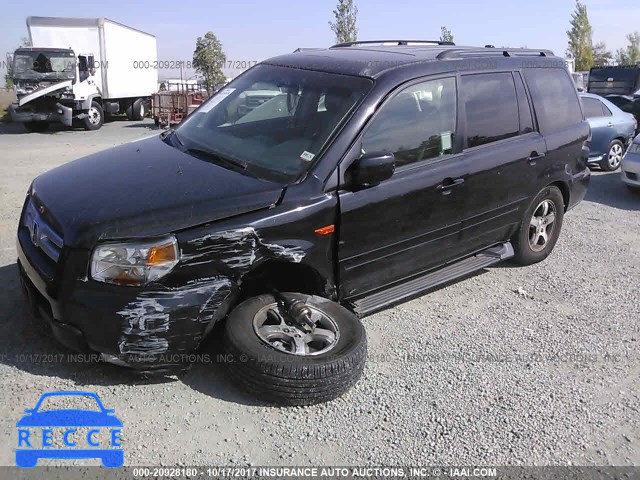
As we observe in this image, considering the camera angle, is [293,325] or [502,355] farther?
[502,355]

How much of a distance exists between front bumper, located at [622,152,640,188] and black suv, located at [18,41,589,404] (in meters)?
4.42

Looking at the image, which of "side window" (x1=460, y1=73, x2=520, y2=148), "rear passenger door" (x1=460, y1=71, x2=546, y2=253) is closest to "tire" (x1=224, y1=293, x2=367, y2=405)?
"rear passenger door" (x1=460, y1=71, x2=546, y2=253)

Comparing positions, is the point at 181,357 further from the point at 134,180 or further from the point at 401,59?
the point at 401,59

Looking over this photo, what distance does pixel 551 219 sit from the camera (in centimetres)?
540

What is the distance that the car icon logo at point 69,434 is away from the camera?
2.69 m

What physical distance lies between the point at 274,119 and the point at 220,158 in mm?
541

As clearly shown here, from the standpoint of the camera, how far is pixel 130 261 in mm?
2918

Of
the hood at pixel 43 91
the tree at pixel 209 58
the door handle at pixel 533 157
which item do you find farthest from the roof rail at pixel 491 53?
the tree at pixel 209 58

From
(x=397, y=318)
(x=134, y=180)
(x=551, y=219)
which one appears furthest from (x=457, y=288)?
(x=134, y=180)

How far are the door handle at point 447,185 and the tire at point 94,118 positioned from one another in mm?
15886

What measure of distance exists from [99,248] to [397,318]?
2261 millimetres

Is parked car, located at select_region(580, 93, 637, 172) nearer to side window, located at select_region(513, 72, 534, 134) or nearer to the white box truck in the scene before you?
side window, located at select_region(513, 72, 534, 134)

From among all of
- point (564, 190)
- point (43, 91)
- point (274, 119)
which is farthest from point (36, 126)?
point (564, 190)

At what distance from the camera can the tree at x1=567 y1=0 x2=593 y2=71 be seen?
39.5 metres
